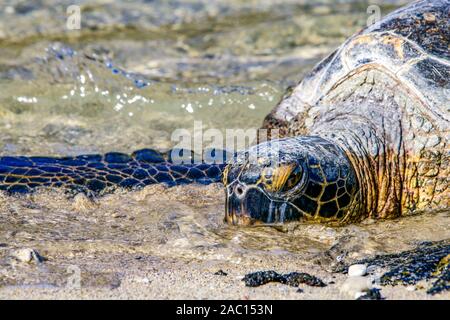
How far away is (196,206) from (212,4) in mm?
6131

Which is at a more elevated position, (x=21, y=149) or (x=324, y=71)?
(x=324, y=71)

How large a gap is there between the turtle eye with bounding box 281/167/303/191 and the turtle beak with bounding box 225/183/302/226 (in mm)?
83

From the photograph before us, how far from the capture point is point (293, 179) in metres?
3.99

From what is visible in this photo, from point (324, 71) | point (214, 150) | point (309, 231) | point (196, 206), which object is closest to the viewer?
point (309, 231)

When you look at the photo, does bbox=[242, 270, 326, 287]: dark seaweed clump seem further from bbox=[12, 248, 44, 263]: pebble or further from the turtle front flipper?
the turtle front flipper

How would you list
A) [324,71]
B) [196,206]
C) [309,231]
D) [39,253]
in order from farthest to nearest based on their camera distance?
[324,71]
[196,206]
[309,231]
[39,253]

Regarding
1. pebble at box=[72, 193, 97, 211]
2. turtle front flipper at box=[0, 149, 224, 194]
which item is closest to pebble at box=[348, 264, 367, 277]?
turtle front flipper at box=[0, 149, 224, 194]

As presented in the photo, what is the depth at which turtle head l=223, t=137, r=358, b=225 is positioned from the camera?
3.99m

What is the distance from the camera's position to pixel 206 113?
652 cm

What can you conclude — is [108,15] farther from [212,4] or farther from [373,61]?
[373,61]

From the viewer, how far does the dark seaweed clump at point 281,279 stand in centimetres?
336
